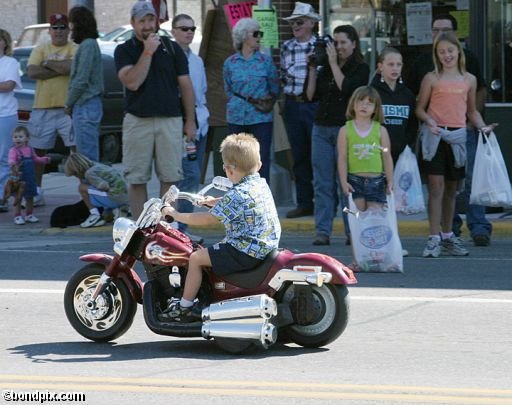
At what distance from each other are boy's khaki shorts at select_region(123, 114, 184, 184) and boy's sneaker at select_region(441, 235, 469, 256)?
97.3 inches

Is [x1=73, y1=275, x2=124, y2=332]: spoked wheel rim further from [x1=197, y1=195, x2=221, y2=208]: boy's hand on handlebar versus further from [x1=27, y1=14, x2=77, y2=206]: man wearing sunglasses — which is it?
[x1=27, y1=14, x2=77, y2=206]: man wearing sunglasses

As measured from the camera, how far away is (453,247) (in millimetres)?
11641

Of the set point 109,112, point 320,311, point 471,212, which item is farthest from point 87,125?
point 320,311

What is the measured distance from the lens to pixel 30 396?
649 cm

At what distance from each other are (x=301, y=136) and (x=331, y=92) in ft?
5.87

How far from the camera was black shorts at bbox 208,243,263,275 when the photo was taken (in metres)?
7.61

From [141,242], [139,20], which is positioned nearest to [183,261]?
[141,242]

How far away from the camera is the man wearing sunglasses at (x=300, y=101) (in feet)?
42.9

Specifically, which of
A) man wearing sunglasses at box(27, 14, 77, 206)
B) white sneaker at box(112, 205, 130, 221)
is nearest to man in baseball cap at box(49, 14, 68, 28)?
man wearing sunglasses at box(27, 14, 77, 206)

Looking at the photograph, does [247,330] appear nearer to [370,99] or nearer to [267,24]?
[370,99]

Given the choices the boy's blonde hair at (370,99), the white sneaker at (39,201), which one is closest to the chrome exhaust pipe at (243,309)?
the boy's blonde hair at (370,99)

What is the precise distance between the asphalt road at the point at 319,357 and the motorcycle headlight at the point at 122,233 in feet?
1.99

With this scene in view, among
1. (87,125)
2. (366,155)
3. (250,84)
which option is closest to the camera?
(366,155)

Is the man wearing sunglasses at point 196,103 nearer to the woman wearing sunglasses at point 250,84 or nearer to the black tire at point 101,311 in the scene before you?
the woman wearing sunglasses at point 250,84
